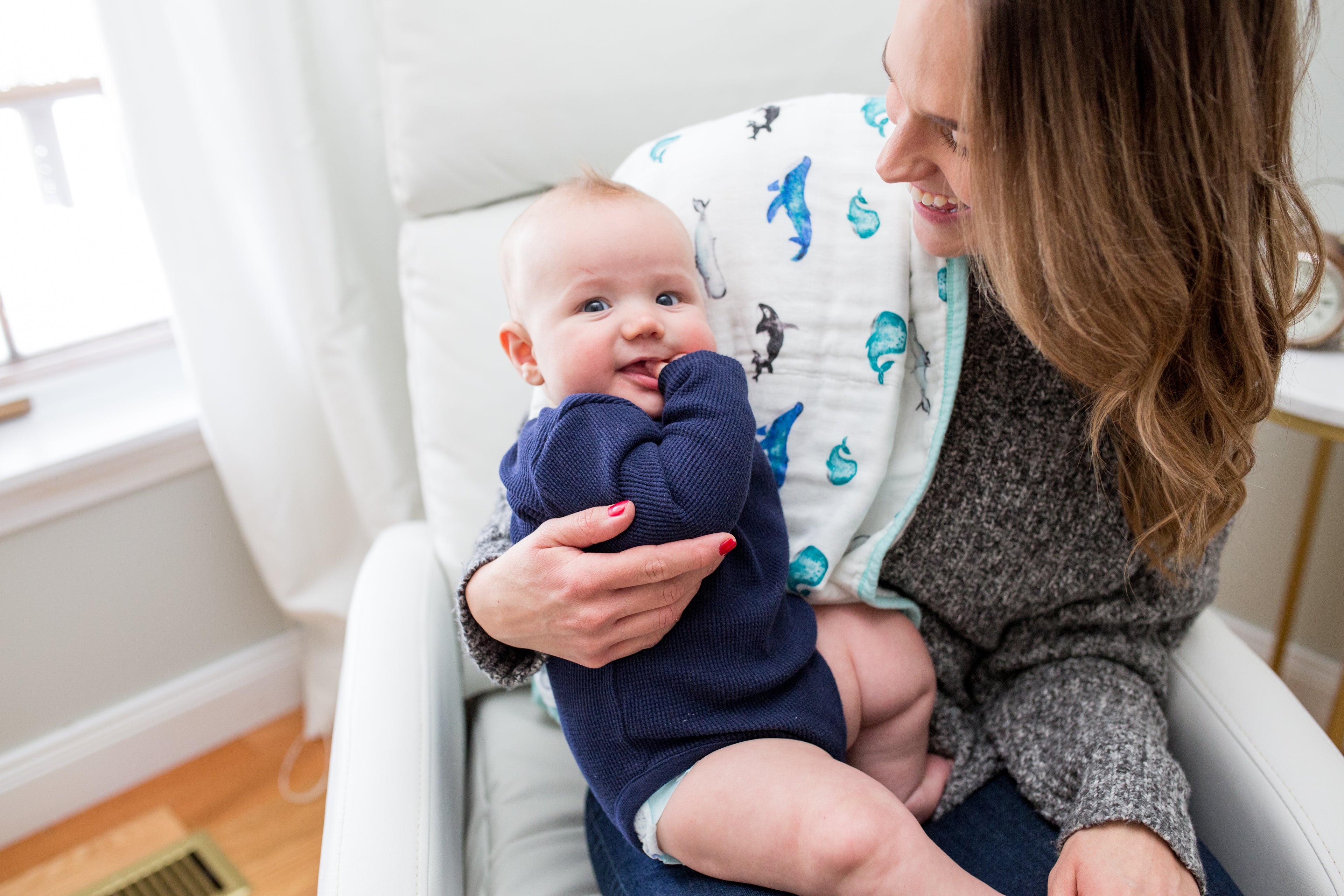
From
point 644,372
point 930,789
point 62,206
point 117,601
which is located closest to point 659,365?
point 644,372

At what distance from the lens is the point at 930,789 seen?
975 mm

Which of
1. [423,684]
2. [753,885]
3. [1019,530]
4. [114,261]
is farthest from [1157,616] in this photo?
[114,261]

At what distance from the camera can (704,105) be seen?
4.06ft

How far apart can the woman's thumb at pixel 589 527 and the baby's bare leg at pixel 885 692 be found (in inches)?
10.7

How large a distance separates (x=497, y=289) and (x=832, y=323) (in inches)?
18.8

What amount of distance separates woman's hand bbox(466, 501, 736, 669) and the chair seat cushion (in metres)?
0.29

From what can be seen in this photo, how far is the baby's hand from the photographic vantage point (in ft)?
2.82

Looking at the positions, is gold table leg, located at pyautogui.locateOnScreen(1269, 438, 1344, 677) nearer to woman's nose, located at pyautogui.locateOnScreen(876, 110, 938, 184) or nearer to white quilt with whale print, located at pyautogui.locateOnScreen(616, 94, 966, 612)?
white quilt with whale print, located at pyautogui.locateOnScreen(616, 94, 966, 612)

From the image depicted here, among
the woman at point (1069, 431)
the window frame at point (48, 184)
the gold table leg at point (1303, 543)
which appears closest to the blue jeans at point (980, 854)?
the woman at point (1069, 431)

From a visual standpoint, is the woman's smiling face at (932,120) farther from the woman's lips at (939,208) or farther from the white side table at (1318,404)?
the white side table at (1318,404)

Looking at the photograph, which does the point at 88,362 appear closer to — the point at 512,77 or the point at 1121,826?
the point at 512,77

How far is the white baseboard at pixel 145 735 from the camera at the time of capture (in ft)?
5.39

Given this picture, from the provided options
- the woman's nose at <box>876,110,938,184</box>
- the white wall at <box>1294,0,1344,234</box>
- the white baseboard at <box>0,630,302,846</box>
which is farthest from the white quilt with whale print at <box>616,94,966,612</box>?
the white baseboard at <box>0,630,302,846</box>

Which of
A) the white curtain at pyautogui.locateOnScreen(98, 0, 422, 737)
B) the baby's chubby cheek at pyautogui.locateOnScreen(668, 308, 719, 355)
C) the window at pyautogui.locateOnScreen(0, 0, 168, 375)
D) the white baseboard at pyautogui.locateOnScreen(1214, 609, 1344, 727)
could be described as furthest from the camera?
the white baseboard at pyautogui.locateOnScreen(1214, 609, 1344, 727)
